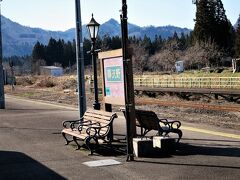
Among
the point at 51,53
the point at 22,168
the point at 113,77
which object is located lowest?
the point at 22,168

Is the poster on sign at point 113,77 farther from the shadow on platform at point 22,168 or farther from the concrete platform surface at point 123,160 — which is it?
the shadow on platform at point 22,168

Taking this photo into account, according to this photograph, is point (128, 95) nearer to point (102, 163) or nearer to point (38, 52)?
point (102, 163)

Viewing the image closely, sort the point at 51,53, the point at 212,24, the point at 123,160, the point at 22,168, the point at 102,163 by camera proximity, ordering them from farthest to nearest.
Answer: the point at 51,53 < the point at 212,24 < the point at 123,160 < the point at 102,163 < the point at 22,168

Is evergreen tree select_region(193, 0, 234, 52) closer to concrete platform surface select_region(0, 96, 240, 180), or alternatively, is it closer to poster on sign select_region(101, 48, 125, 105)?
concrete platform surface select_region(0, 96, 240, 180)

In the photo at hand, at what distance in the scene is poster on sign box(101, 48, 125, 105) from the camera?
443 inches

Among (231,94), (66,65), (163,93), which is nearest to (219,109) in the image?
(231,94)

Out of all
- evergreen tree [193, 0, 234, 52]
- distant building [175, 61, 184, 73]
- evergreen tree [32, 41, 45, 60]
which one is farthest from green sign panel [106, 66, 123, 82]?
evergreen tree [32, 41, 45, 60]

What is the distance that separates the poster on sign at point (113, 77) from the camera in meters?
11.2

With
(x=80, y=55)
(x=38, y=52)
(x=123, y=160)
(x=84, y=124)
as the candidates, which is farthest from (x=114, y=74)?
(x=38, y=52)

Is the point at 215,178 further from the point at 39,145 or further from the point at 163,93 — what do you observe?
the point at 163,93

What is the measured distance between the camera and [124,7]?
9.34 metres

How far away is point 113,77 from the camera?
11.6 m

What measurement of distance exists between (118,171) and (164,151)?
1847 mm

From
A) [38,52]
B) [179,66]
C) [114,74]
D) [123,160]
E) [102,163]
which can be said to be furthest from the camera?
[38,52]
